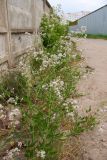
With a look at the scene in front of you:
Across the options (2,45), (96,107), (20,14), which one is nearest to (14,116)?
(96,107)

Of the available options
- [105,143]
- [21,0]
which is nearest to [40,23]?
[21,0]

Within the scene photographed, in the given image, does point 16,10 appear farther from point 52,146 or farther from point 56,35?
point 52,146

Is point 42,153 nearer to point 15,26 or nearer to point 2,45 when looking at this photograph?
point 2,45

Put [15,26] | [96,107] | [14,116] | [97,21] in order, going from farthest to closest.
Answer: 1. [97,21]
2. [15,26]
3. [96,107]
4. [14,116]

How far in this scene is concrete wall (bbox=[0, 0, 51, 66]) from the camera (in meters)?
4.67

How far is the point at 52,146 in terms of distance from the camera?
251 cm

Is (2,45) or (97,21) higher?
(97,21)

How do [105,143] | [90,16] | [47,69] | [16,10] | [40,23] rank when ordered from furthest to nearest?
[90,16]
[40,23]
[16,10]
[47,69]
[105,143]

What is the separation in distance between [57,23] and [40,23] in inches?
43.8

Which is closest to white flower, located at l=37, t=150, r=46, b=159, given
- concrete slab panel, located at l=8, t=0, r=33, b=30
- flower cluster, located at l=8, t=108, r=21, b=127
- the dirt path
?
flower cluster, located at l=8, t=108, r=21, b=127

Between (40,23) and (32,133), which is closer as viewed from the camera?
(32,133)

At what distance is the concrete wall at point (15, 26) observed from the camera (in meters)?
4.67

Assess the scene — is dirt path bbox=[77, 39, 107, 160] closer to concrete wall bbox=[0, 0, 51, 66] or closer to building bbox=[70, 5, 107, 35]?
concrete wall bbox=[0, 0, 51, 66]

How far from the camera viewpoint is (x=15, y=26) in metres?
5.43
